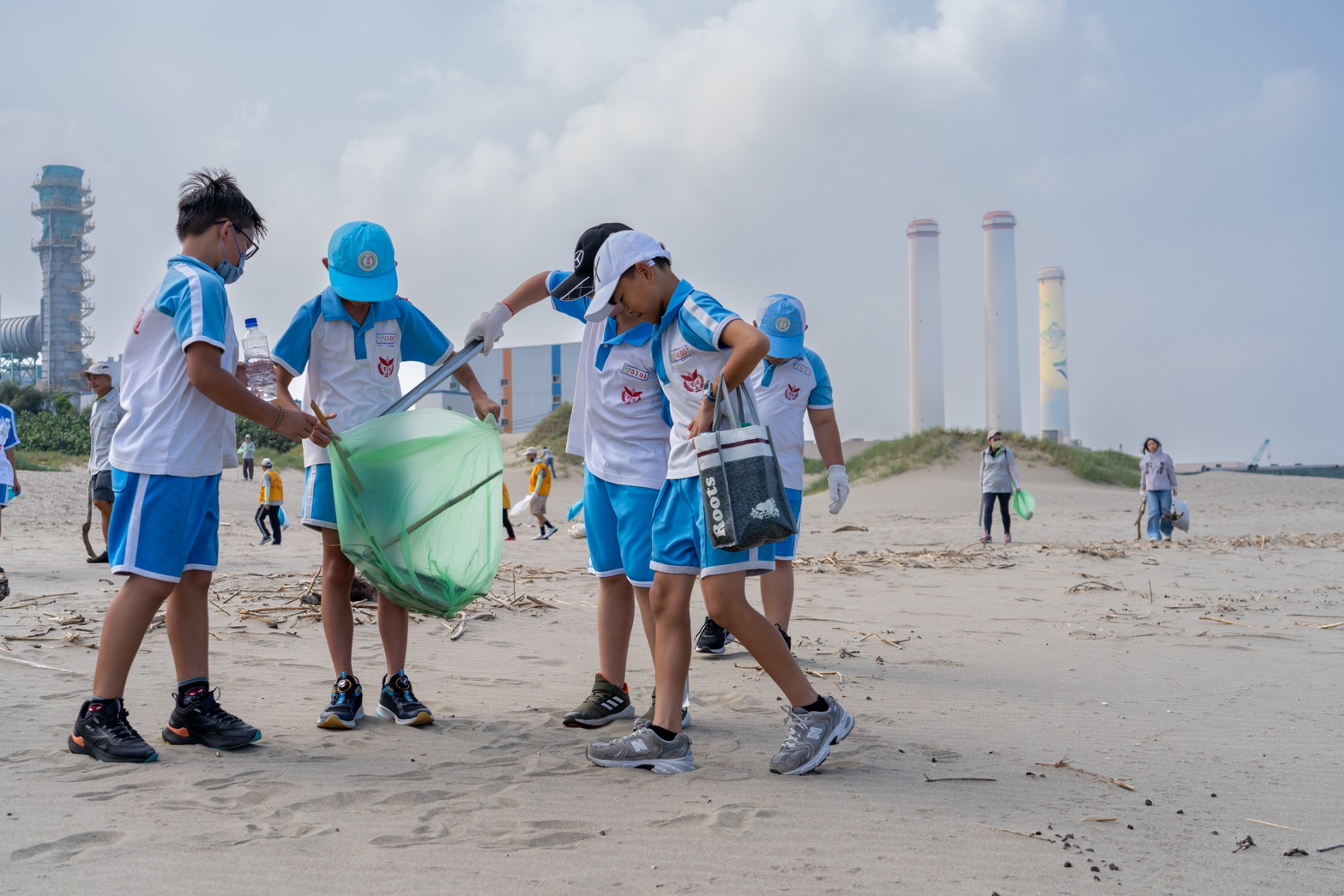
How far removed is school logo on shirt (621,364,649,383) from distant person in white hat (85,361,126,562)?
683 centimetres

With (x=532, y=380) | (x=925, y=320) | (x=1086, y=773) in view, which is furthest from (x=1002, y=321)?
(x=1086, y=773)

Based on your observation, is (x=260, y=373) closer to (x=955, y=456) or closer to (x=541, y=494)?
(x=541, y=494)

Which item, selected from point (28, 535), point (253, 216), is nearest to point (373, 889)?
point (253, 216)

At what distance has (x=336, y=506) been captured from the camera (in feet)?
13.3

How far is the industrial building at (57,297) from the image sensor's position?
81.6m

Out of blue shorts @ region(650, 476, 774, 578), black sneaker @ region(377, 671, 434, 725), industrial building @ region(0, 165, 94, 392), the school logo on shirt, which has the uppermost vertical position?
industrial building @ region(0, 165, 94, 392)

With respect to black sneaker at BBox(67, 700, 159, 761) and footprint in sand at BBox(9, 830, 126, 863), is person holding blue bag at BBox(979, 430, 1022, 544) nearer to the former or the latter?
black sneaker at BBox(67, 700, 159, 761)

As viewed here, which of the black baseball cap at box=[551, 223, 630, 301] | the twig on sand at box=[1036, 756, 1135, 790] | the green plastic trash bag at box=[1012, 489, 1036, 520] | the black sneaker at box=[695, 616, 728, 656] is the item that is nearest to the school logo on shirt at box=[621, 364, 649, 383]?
the black baseball cap at box=[551, 223, 630, 301]

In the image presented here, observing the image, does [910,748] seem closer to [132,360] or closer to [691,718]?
[691,718]

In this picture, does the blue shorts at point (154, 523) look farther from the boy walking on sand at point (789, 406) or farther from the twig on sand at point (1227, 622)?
the twig on sand at point (1227, 622)

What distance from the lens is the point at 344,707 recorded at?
13.8ft

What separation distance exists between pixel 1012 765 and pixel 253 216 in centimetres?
358

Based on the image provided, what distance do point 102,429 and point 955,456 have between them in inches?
1144

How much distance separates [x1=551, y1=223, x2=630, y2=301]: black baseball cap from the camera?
444 cm
